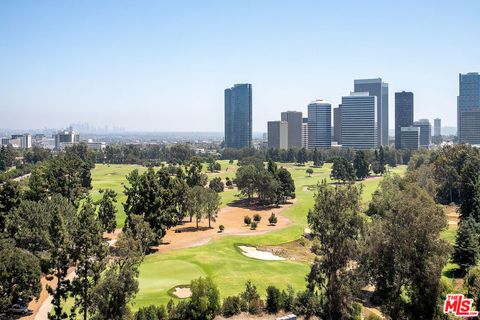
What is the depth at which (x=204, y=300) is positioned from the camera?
38.3m

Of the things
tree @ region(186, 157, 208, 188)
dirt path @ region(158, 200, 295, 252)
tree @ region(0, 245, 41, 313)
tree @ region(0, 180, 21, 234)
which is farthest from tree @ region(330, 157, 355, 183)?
tree @ region(0, 245, 41, 313)

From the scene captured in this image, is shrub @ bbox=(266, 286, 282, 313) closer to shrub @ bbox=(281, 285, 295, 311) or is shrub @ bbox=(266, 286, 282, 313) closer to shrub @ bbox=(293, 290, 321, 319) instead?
shrub @ bbox=(281, 285, 295, 311)

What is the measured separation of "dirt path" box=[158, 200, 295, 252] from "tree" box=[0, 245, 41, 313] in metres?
30.1

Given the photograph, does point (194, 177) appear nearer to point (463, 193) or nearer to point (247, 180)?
point (247, 180)

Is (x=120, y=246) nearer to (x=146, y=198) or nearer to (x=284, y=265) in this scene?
(x=284, y=265)

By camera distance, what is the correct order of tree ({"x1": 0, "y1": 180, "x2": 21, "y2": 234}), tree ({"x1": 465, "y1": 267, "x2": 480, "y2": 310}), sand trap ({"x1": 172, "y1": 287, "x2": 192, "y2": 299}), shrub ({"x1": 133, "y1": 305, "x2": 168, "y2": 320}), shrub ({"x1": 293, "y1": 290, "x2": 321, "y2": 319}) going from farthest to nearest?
tree ({"x1": 0, "y1": 180, "x2": 21, "y2": 234}) < sand trap ({"x1": 172, "y1": 287, "x2": 192, "y2": 299}) < shrub ({"x1": 293, "y1": 290, "x2": 321, "y2": 319}) < tree ({"x1": 465, "y1": 267, "x2": 480, "y2": 310}) < shrub ({"x1": 133, "y1": 305, "x2": 168, "y2": 320})

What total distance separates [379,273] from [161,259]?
3127 cm

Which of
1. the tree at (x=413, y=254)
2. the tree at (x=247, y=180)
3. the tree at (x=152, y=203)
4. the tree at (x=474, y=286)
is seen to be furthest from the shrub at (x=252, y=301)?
the tree at (x=247, y=180)

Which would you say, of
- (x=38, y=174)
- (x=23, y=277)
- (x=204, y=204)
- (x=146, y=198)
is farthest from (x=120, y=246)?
(x=38, y=174)

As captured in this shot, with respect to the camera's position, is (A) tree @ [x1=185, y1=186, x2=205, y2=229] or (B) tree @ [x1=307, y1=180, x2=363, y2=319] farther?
(A) tree @ [x1=185, y1=186, x2=205, y2=229]

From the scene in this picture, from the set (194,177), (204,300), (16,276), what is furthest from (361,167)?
(16,276)

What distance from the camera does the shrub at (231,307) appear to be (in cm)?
4022

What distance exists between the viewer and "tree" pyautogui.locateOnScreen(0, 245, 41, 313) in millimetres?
38562

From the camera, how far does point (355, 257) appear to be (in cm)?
3678
